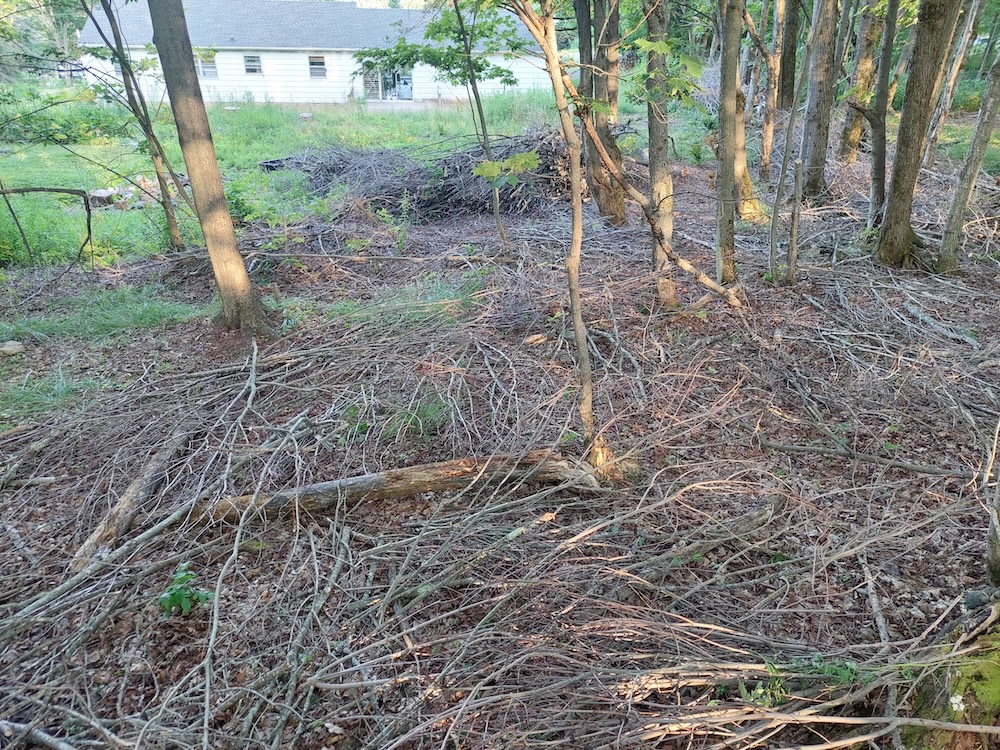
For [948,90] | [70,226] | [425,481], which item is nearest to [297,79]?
[70,226]

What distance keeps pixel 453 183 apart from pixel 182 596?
841 centimetres

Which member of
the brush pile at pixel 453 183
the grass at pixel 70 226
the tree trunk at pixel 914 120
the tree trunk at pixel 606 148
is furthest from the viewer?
the brush pile at pixel 453 183

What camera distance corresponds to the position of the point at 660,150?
5152 mm

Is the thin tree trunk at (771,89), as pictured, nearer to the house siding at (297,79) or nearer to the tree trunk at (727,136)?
the tree trunk at (727,136)

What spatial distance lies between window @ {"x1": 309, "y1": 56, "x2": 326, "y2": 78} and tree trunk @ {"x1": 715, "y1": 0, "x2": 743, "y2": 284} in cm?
2402

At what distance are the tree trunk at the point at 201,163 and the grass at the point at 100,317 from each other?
3.21 ft

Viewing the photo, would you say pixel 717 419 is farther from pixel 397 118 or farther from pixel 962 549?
pixel 397 118

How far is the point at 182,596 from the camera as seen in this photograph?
265 cm

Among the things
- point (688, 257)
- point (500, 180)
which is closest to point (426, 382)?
point (500, 180)

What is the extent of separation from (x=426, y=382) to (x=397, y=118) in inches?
642

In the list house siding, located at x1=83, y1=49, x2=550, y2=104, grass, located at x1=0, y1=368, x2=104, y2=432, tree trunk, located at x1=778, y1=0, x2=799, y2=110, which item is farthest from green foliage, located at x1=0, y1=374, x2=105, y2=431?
house siding, located at x1=83, y1=49, x2=550, y2=104

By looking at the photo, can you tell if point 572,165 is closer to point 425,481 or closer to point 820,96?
point 425,481

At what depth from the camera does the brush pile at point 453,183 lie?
9.55m

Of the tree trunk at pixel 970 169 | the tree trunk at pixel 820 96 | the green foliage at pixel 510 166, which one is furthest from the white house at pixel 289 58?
the green foliage at pixel 510 166
